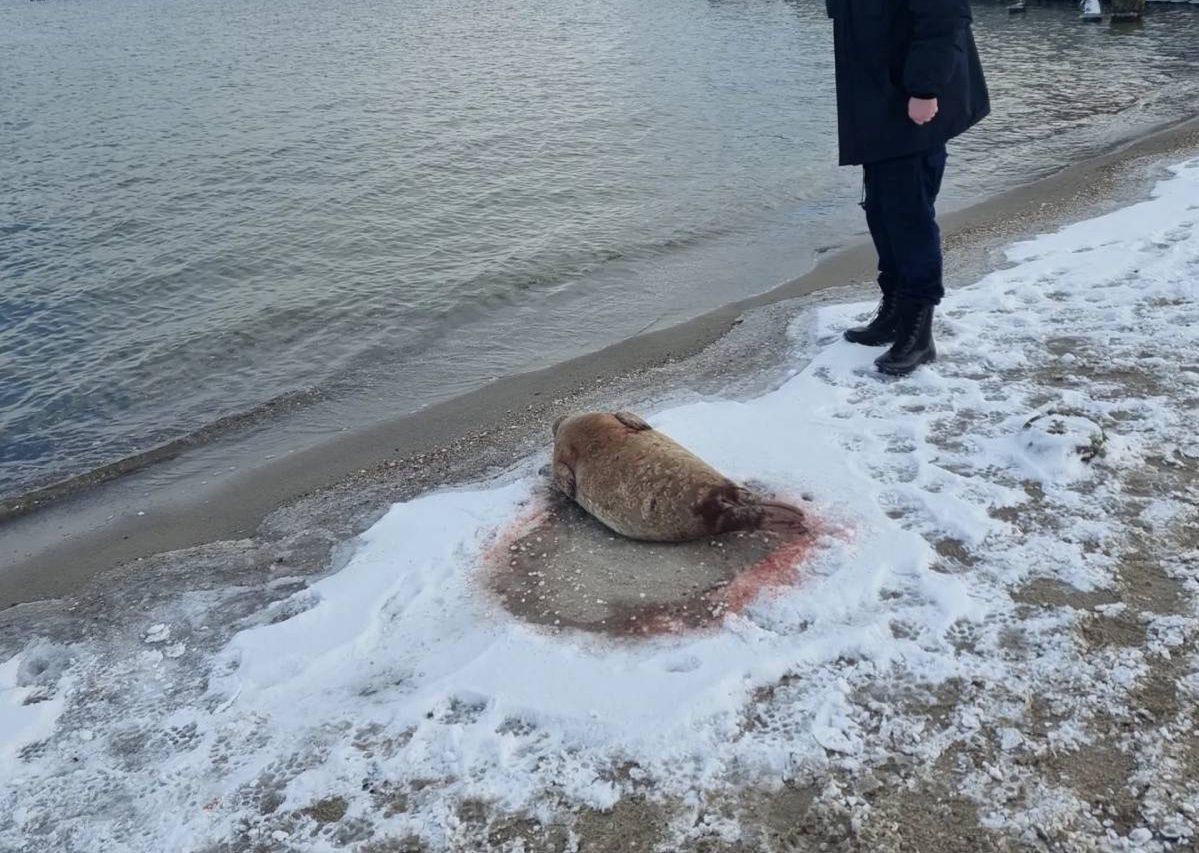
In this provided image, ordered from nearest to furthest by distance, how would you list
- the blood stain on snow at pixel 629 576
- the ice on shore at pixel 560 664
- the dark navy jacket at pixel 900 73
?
the ice on shore at pixel 560 664 < the blood stain on snow at pixel 629 576 < the dark navy jacket at pixel 900 73

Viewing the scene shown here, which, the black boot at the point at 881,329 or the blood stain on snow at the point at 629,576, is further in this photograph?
the black boot at the point at 881,329

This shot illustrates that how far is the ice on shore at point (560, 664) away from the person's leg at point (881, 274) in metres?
0.88

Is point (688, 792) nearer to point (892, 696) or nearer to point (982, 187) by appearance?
point (892, 696)

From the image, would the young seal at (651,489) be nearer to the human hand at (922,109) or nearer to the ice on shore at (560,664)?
the ice on shore at (560,664)

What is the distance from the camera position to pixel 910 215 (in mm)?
5562


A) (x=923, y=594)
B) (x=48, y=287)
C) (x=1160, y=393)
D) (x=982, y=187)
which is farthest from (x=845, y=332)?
(x=48, y=287)

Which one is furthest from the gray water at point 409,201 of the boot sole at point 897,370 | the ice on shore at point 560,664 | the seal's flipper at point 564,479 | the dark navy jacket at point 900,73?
the dark navy jacket at point 900,73

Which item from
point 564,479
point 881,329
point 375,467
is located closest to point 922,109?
point 881,329

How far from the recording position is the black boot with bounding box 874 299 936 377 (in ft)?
19.2

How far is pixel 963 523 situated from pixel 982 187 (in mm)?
11063

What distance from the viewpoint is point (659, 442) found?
16.4 ft

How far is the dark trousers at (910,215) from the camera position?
5445 mm

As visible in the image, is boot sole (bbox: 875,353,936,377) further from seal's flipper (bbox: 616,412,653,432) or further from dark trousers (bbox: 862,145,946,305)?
seal's flipper (bbox: 616,412,653,432)

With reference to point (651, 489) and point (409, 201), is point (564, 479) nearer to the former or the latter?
point (651, 489)
